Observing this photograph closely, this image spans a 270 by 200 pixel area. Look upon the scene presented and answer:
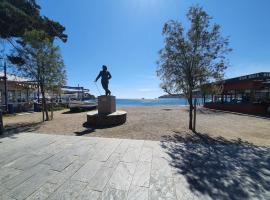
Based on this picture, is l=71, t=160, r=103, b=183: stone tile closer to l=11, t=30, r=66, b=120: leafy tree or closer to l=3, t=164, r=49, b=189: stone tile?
l=3, t=164, r=49, b=189: stone tile

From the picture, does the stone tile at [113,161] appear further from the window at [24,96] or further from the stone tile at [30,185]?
the window at [24,96]

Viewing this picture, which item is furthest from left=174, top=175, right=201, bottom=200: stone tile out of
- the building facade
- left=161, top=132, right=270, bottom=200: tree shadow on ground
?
the building facade

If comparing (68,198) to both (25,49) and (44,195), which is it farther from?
(25,49)

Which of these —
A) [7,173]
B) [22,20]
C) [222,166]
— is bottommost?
[222,166]

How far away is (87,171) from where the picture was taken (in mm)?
4426

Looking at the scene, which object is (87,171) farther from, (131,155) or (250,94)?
(250,94)

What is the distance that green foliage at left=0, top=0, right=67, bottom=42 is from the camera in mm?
10000

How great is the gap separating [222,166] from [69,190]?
394cm

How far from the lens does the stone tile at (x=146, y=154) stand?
526 cm

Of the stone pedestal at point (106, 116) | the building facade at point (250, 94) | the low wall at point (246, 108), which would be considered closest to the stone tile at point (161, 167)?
the stone pedestal at point (106, 116)

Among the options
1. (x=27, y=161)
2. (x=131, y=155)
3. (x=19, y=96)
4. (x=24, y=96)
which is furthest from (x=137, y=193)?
(x=24, y=96)

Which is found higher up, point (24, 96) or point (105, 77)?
point (105, 77)

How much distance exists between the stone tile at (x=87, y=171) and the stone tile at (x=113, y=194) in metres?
0.62

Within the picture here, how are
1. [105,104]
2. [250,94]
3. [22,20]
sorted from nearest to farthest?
[22,20] < [105,104] < [250,94]
